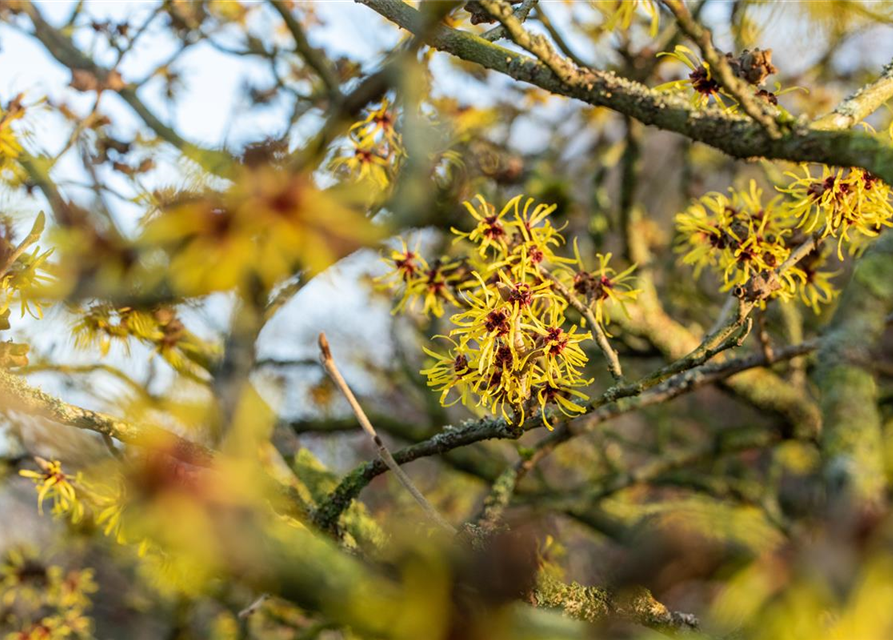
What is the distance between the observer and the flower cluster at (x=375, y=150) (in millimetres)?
2311

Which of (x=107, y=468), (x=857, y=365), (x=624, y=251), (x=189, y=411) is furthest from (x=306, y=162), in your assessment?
(x=624, y=251)

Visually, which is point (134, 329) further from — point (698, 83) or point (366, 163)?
point (698, 83)

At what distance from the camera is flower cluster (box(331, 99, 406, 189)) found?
7.58 ft

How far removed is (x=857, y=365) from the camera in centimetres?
195

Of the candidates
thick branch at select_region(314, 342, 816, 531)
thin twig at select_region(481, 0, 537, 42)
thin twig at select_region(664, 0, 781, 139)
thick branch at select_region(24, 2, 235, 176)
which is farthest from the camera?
thick branch at select_region(24, 2, 235, 176)

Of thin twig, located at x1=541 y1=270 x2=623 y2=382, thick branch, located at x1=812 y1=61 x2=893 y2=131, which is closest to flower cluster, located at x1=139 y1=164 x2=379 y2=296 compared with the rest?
thin twig, located at x1=541 y1=270 x2=623 y2=382

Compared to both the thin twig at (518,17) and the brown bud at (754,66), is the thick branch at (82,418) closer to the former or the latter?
the thin twig at (518,17)

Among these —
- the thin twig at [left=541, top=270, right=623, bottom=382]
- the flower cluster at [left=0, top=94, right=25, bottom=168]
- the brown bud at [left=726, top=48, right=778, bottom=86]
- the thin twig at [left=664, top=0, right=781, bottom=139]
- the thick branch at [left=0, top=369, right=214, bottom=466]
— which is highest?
the brown bud at [left=726, top=48, right=778, bottom=86]

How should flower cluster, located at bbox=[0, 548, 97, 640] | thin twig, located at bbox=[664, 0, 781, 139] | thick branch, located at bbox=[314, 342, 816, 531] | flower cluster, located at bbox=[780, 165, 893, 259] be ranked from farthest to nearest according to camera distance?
flower cluster, located at bbox=[0, 548, 97, 640]
thick branch, located at bbox=[314, 342, 816, 531]
flower cluster, located at bbox=[780, 165, 893, 259]
thin twig, located at bbox=[664, 0, 781, 139]

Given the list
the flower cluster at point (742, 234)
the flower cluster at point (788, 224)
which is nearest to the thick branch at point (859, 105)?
the flower cluster at point (788, 224)

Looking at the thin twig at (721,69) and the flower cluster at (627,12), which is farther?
the flower cluster at (627,12)

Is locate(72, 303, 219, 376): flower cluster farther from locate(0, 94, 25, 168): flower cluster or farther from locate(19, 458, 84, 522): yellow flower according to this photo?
locate(0, 94, 25, 168): flower cluster

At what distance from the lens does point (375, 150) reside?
7.76ft

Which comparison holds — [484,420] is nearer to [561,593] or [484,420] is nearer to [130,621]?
[561,593]
